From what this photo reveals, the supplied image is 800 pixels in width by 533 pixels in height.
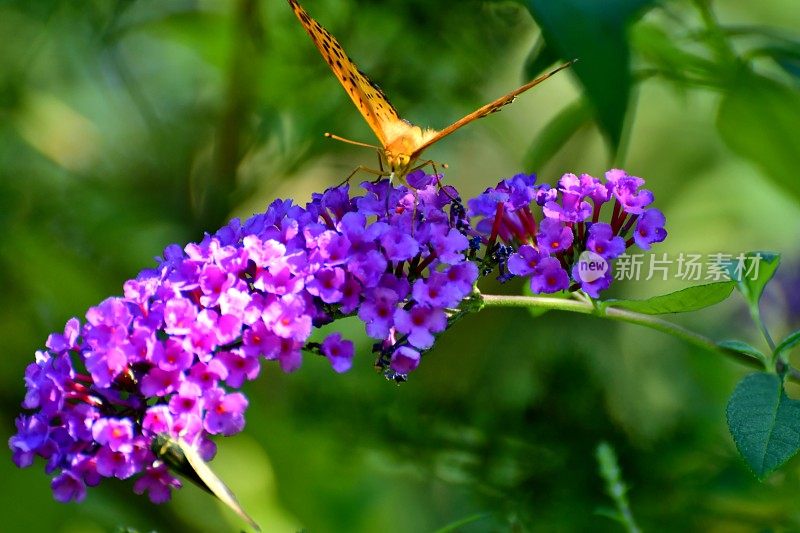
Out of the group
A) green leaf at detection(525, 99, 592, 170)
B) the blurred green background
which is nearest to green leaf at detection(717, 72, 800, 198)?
the blurred green background

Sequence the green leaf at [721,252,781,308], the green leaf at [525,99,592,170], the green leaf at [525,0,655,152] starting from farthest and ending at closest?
1. the green leaf at [525,99,592,170]
2. the green leaf at [721,252,781,308]
3. the green leaf at [525,0,655,152]

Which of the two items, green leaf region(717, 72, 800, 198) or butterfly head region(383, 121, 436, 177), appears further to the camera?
green leaf region(717, 72, 800, 198)

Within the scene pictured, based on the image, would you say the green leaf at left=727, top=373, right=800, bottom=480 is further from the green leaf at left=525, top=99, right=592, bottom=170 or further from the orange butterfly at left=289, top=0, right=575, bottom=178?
the green leaf at left=525, top=99, right=592, bottom=170

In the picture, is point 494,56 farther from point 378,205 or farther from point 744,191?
point 744,191

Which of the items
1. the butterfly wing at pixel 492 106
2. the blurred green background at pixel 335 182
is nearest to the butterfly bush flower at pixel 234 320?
the butterfly wing at pixel 492 106

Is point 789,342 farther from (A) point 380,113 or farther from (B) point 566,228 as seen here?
(A) point 380,113

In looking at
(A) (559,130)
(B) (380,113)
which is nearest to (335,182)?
(A) (559,130)
